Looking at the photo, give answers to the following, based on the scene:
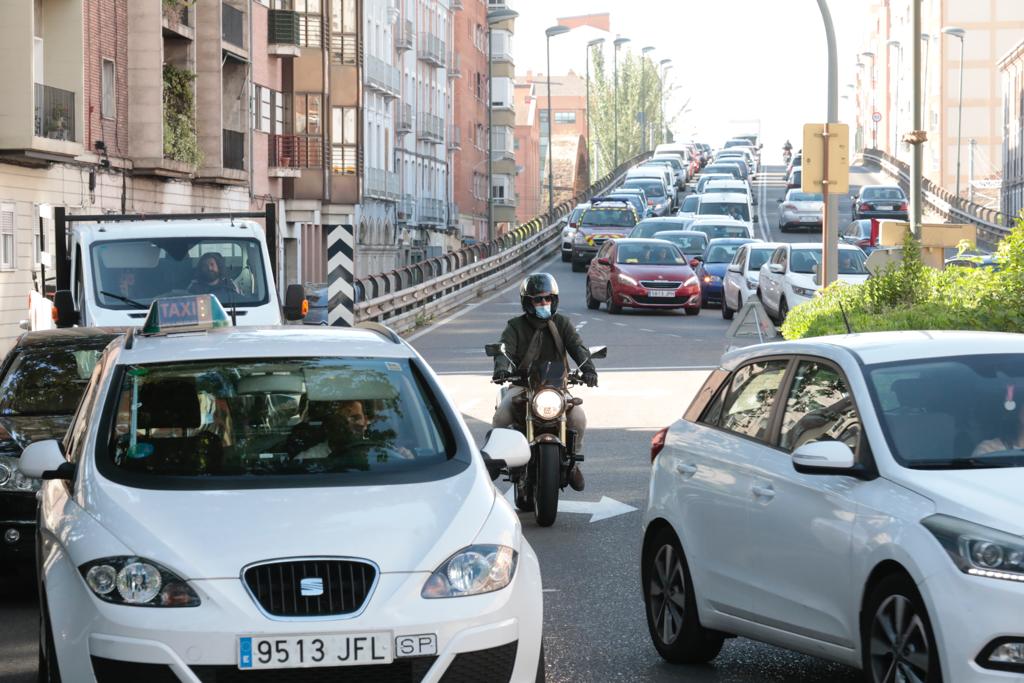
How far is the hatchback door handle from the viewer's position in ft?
28.1

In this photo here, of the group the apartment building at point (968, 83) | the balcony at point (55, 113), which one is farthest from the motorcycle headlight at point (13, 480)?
the apartment building at point (968, 83)

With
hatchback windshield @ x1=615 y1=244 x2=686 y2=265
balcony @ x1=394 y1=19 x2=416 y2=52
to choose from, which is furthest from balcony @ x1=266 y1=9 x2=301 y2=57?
balcony @ x1=394 y1=19 x2=416 y2=52

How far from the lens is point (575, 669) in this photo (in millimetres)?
8375

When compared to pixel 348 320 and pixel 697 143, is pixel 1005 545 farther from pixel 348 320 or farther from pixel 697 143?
pixel 697 143

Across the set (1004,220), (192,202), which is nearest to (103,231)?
(192,202)

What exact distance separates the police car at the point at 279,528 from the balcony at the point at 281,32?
178 feet

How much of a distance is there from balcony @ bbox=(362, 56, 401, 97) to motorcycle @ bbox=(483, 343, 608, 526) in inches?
2547

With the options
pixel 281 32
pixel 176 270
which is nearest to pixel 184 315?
pixel 176 270

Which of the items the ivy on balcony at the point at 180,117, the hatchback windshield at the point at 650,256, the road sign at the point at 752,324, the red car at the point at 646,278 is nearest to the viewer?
the road sign at the point at 752,324

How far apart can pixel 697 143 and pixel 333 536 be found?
14497 cm

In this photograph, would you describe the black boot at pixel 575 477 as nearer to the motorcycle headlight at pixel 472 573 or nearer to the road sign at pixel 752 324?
the motorcycle headlight at pixel 472 573

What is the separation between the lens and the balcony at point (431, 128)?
9556 cm

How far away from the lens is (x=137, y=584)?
613 cm

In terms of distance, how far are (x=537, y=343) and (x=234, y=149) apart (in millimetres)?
42664
